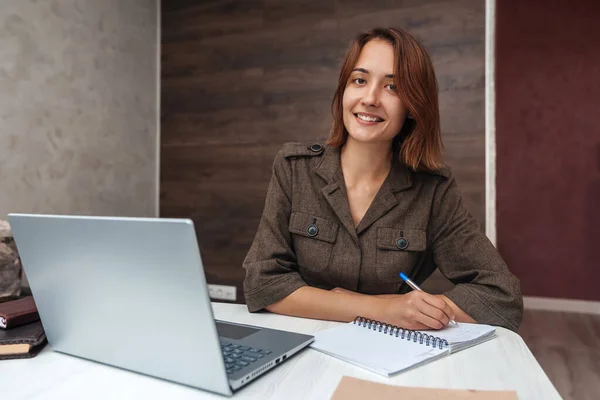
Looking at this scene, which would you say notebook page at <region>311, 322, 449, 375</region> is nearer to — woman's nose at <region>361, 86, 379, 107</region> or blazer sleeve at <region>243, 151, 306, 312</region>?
blazer sleeve at <region>243, 151, 306, 312</region>

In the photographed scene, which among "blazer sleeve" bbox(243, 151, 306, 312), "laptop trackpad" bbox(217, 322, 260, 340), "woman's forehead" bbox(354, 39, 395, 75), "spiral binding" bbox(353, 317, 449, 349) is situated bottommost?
"spiral binding" bbox(353, 317, 449, 349)

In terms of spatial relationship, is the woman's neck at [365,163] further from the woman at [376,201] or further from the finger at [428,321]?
the finger at [428,321]

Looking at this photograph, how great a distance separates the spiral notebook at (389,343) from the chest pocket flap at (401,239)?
1.07 ft

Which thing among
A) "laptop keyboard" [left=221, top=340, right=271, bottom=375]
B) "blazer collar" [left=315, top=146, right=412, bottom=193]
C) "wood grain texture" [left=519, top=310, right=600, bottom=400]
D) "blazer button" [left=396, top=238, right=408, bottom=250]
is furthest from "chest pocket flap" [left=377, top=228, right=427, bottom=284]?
"wood grain texture" [left=519, top=310, right=600, bottom=400]

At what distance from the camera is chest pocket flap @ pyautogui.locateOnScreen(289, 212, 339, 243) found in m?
1.28

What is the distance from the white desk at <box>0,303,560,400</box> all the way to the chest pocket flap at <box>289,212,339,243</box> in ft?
1.66

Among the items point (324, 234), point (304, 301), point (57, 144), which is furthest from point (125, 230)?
point (57, 144)

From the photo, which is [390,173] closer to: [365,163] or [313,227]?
[365,163]

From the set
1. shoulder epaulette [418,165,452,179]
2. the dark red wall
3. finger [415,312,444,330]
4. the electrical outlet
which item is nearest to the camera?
finger [415,312,444,330]

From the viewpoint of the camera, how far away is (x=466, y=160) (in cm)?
251

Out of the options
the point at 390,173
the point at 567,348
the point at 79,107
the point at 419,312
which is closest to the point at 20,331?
the point at 419,312

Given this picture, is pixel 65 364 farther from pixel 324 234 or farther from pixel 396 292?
pixel 396 292

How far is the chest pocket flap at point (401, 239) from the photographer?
1.26 m

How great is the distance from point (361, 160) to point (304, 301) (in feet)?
1.58
